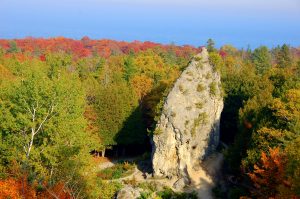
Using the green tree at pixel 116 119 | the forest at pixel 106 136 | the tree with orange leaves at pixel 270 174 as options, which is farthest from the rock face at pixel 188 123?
the tree with orange leaves at pixel 270 174

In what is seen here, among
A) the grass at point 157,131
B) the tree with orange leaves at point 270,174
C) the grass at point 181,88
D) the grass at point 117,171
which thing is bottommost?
the grass at point 117,171

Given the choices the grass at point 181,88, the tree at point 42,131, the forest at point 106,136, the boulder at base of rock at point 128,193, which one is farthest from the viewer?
the grass at point 181,88

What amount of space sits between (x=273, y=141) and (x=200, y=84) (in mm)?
10955

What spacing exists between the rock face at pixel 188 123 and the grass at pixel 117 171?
3.60 m

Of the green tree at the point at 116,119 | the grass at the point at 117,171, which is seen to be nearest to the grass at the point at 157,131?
the grass at the point at 117,171

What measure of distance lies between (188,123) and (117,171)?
8821mm

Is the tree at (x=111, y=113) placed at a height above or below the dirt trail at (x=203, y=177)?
above

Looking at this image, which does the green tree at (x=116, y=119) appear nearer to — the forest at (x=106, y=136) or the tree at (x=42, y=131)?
the forest at (x=106, y=136)

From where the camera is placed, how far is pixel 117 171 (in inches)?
1526

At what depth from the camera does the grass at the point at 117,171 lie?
37.6 m

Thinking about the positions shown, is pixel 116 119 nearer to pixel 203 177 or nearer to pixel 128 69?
pixel 203 177

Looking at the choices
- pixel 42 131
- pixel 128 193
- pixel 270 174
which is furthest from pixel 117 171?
pixel 270 174

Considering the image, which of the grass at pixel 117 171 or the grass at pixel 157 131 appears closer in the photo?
the grass at pixel 157 131

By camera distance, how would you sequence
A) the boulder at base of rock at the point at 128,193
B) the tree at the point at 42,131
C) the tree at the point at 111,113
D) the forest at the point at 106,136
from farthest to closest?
the tree at the point at 111,113 → the boulder at base of rock at the point at 128,193 → the tree at the point at 42,131 → the forest at the point at 106,136
